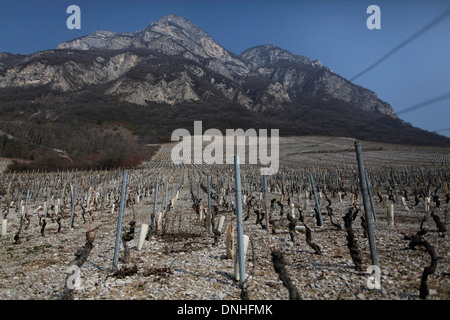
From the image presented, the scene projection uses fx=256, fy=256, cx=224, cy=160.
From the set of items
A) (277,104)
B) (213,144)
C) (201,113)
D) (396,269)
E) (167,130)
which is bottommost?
(396,269)

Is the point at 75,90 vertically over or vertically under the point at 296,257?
over

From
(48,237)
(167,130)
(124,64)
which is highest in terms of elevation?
(124,64)

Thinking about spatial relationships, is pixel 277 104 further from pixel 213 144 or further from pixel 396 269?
pixel 396 269

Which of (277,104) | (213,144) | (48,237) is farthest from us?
(277,104)

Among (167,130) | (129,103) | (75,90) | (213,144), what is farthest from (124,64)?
(213,144)

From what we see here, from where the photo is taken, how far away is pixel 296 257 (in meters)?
7.59

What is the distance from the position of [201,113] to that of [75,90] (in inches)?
3133

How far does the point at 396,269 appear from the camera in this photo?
20.0 feet

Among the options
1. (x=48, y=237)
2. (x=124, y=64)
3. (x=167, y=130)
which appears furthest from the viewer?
(x=124, y=64)
